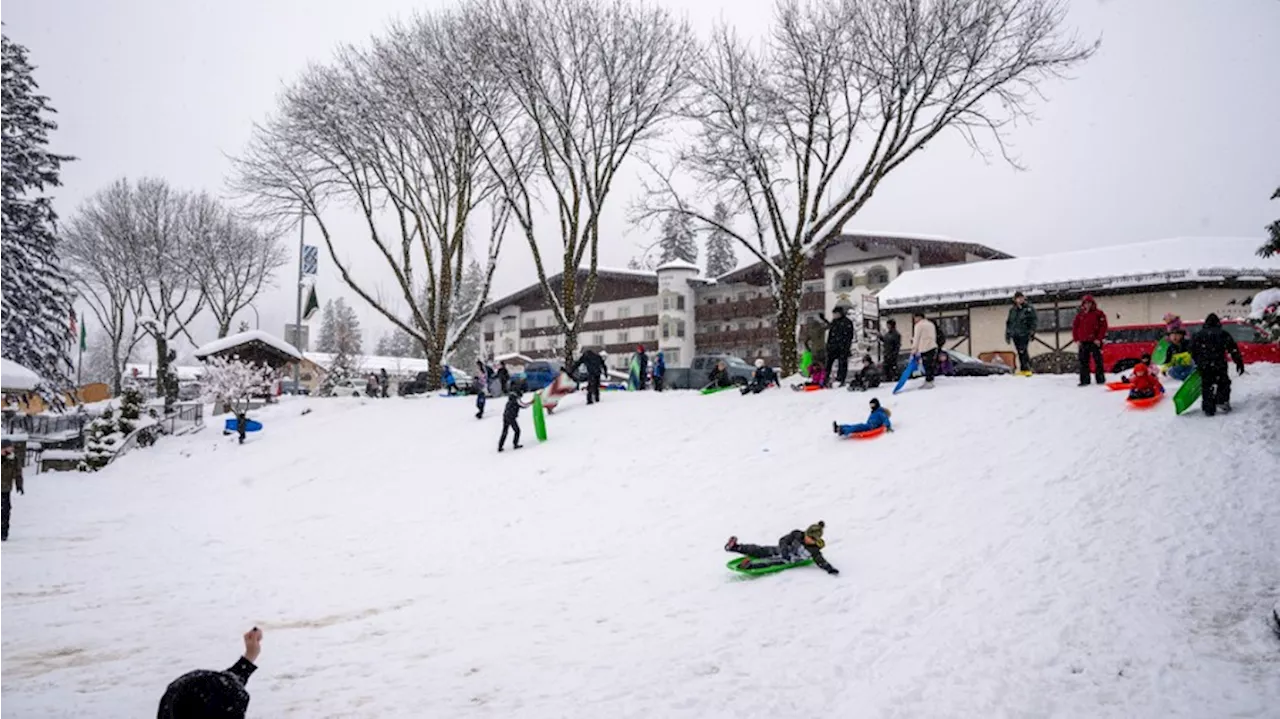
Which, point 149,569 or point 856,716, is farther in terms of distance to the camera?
point 149,569

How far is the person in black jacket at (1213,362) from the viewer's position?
9.56 m

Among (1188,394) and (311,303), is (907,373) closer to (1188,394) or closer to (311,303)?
(1188,394)

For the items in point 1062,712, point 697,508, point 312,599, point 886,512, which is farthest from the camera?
point 697,508

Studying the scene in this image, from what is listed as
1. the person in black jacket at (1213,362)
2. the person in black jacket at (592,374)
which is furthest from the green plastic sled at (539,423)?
the person in black jacket at (1213,362)

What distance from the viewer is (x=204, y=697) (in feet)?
10.1

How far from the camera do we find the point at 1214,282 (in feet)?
79.3

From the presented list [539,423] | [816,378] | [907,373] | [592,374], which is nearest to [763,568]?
[907,373]

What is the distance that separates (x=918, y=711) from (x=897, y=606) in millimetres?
1883

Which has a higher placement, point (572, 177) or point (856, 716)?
point (572, 177)

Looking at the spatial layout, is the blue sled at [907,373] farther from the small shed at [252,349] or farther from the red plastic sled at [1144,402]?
the small shed at [252,349]

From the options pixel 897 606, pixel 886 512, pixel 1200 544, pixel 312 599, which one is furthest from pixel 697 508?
pixel 1200 544

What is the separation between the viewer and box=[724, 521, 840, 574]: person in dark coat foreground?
7.98m

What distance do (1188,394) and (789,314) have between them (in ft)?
35.9

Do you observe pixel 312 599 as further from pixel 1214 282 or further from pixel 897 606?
pixel 1214 282
